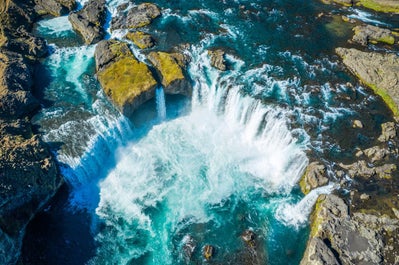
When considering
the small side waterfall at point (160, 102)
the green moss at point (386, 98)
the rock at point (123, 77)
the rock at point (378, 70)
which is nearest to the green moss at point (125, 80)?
the rock at point (123, 77)

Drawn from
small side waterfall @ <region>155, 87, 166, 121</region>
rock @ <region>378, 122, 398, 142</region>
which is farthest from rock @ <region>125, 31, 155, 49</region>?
rock @ <region>378, 122, 398, 142</region>

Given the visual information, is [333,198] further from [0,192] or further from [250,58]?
[0,192]

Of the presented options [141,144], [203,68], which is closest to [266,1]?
[203,68]

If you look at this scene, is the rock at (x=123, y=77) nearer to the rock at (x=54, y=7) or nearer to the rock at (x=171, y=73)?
the rock at (x=171, y=73)

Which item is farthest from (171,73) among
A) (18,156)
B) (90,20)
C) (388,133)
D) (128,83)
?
(388,133)

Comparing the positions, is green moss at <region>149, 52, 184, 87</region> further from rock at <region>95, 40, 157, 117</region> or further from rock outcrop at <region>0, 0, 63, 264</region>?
rock outcrop at <region>0, 0, 63, 264</region>
